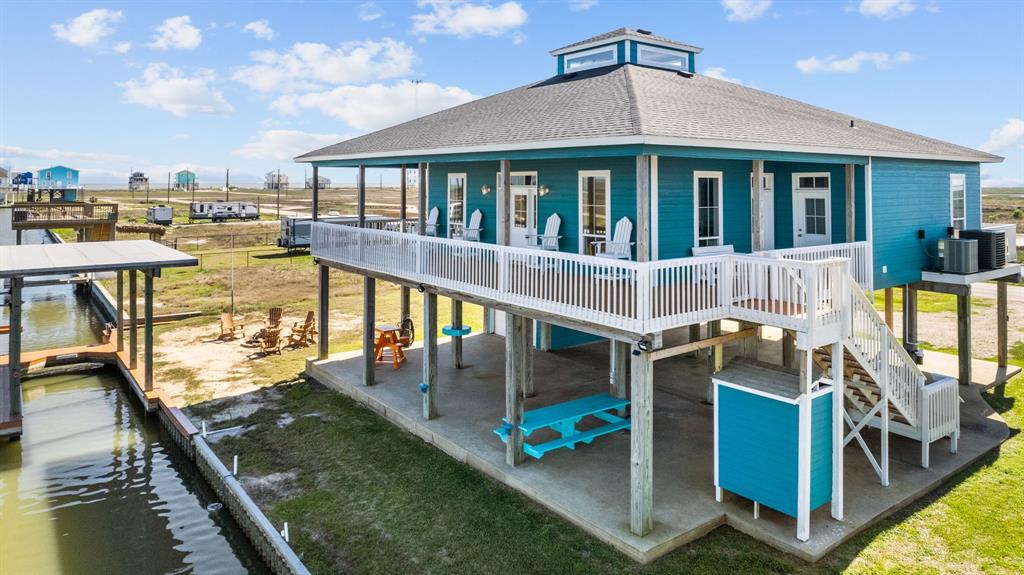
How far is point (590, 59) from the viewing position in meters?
16.5

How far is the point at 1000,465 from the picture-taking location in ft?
36.9

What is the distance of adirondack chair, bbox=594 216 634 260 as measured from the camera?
11266mm

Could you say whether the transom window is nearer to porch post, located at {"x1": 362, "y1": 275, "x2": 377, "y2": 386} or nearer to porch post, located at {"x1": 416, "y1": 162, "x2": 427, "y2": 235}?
porch post, located at {"x1": 416, "y1": 162, "x2": 427, "y2": 235}

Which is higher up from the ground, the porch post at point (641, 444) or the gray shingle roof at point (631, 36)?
the gray shingle roof at point (631, 36)

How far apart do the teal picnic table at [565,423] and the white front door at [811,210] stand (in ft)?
17.9

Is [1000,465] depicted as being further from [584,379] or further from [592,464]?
[584,379]

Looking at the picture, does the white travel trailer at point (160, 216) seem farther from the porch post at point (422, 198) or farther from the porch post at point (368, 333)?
the porch post at point (368, 333)

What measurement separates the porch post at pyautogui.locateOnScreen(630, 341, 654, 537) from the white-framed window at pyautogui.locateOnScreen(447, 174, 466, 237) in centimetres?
810

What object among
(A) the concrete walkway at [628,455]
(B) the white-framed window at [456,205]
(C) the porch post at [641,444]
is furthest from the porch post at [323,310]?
(C) the porch post at [641,444]

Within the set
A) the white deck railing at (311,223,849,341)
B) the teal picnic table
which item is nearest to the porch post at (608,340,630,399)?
the teal picnic table

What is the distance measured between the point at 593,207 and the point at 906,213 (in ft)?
22.8

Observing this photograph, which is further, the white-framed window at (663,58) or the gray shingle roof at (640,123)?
the white-framed window at (663,58)

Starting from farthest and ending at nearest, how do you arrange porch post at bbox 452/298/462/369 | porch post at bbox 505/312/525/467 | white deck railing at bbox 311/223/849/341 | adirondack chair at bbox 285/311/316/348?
adirondack chair at bbox 285/311/316/348, porch post at bbox 452/298/462/369, porch post at bbox 505/312/525/467, white deck railing at bbox 311/223/849/341

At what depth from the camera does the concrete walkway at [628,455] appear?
356 inches
